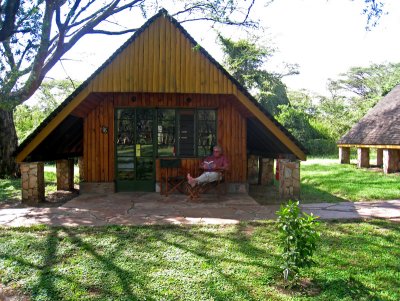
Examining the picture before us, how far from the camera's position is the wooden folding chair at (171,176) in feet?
30.2

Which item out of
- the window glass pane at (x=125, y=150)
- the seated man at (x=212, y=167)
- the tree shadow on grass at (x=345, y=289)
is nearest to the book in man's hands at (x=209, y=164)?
the seated man at (x=212, y=167)

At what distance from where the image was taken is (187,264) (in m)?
4.62

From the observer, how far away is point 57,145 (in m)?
10.0

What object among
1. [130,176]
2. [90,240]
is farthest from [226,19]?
[90,240]

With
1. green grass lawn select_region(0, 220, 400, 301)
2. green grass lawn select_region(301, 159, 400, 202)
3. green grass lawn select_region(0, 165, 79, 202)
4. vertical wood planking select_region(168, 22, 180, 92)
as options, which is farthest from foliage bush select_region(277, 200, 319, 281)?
green grass lawn select_region(0, 165, 79, 202)

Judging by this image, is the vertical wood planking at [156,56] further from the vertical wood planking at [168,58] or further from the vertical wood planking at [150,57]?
the vertical wood planking at [168,58]

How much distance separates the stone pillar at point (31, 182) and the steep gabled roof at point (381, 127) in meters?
13.3

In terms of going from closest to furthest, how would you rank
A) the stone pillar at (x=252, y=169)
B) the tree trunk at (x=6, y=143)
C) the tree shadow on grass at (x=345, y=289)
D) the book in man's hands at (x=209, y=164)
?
the tree shadow on grass at (x=345, y=289), the book in man's hands at (x=209, y=164), the stone pillar at (x=252, y=169), the tree trunk at (x=6, y=143)

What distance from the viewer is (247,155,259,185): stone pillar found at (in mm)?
12867

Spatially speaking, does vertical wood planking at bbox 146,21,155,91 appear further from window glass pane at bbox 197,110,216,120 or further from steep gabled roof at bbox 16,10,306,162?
window glass pane at bbox 197,110,216,120

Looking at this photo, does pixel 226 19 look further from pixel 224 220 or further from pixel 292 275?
pixel 292 275

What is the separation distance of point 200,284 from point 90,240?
213 cm

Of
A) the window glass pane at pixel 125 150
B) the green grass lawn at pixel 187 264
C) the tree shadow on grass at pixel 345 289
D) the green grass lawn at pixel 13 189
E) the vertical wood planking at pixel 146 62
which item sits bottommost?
the tree shadow on grass at pixel 345 289

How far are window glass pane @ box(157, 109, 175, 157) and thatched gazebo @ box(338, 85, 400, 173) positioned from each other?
991 centimetres
